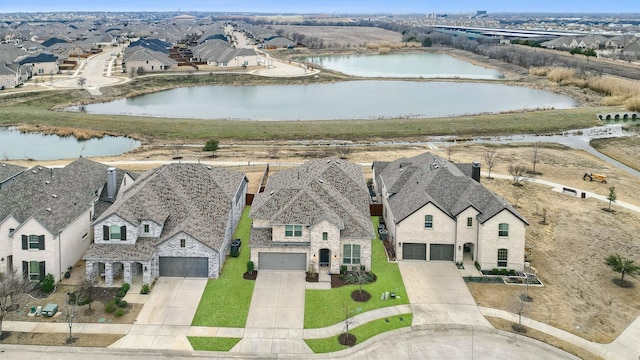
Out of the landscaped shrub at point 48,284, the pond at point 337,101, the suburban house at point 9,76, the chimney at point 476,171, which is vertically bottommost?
the landscaped shrub at point 48,284

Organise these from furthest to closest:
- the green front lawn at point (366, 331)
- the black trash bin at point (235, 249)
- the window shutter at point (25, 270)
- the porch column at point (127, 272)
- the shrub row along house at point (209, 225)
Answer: the black trash bin at point (235, 249) → the shrub row along house at point (209, 225) → the window shutter at point (25, 270) → the porch column at point (127, 272) → the green front lawn at point (366, 331)

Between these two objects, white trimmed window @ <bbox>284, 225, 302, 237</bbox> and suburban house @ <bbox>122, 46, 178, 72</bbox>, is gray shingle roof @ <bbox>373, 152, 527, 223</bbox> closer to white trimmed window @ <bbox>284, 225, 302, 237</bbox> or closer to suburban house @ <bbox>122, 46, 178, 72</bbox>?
white trimmed window @ <bbox>284, 225, 302, 237</bbox>

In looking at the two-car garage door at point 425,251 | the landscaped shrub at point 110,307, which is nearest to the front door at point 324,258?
the two-car garage door at point 425,251

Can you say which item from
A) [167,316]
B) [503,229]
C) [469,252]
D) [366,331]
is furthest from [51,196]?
[503,229]

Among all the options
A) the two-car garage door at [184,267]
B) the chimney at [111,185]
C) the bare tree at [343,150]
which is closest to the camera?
the two-car garage door at [184,267]

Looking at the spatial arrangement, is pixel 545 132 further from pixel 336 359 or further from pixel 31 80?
pixel 31 80

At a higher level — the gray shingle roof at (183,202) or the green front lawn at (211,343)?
the gray shingle roof at (183,202)

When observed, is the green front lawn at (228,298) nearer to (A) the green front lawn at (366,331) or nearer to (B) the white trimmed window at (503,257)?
(A) the green front lawn at (366,331)

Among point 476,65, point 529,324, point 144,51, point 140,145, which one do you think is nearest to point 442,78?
point 476,65
